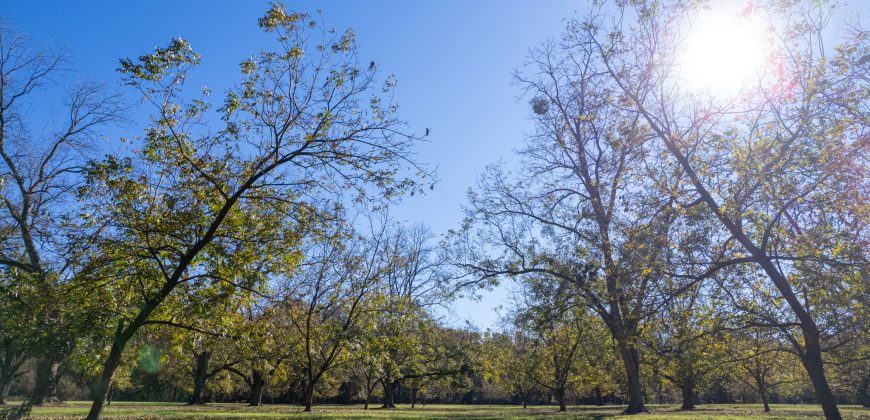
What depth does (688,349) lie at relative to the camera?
14.3m

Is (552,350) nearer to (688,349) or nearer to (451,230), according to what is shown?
(451,230)

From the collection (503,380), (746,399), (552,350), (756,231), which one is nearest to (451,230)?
(756,231)

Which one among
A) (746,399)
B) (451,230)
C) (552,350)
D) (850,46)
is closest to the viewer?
(850,46)

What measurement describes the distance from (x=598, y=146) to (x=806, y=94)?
11.7 meters

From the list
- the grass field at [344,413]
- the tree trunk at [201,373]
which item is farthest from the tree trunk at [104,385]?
the tree trunk at [201,373]

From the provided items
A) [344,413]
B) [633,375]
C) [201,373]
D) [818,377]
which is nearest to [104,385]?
[344,413]

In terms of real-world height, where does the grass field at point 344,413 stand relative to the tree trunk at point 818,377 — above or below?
below

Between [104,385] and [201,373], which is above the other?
[104,385]

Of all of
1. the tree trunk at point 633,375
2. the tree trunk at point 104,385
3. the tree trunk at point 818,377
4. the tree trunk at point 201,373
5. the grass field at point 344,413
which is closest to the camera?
the tree trunk at point 818,377

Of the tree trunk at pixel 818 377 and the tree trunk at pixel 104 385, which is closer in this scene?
the tree trunk at pixel 818 377

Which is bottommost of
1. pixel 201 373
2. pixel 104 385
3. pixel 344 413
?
pixel 344 413

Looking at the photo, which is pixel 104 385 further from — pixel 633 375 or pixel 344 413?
pixel 633 375

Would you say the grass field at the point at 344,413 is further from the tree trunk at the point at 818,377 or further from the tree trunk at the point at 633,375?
the tree trunk at the point at 818,377

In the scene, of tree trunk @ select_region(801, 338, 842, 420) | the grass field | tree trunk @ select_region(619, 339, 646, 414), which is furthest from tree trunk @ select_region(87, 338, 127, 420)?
tree trunk @ select_region(619, 339, 646, 414)
